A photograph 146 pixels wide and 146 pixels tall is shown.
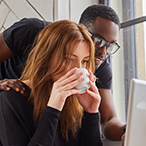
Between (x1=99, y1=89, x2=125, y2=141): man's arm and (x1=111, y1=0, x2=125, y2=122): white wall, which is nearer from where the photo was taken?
(x1=99, y1=89, x2=125, y2=141): man's arm

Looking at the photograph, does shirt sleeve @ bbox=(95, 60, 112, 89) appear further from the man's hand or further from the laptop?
the laptop

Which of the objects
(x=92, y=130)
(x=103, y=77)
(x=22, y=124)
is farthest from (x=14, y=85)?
(x=103, y=77)

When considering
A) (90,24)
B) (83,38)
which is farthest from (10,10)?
(83,38)

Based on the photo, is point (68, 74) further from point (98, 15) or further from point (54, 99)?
point (98, 15)

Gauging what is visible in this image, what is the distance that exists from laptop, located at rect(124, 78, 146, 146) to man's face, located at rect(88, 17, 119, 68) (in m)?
0.70

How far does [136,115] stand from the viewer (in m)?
0.62

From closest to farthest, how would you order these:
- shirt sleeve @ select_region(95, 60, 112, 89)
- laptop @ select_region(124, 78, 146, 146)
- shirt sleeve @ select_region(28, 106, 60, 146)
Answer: laptop @ select_region(124, 78, 146, 146) < shirt sleeve @ select_region(28, 106, 60, 146) < shirt sleeve @ select_region(95, 60, 112, 89)

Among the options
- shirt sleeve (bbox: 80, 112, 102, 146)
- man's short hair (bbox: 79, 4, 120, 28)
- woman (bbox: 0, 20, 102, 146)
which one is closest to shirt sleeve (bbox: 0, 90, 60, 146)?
woman (bbox: 0, 20, 102, 146)

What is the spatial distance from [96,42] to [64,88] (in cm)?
48

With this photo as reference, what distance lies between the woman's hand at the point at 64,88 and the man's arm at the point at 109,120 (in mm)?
406

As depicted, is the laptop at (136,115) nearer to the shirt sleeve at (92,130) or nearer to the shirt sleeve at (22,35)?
the shirt sleeve at (92,130)

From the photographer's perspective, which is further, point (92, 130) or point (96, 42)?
point (96, 42)

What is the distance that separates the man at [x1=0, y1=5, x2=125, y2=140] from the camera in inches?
49.2

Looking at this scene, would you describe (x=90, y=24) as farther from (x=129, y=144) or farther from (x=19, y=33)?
(x=129, y=144)
